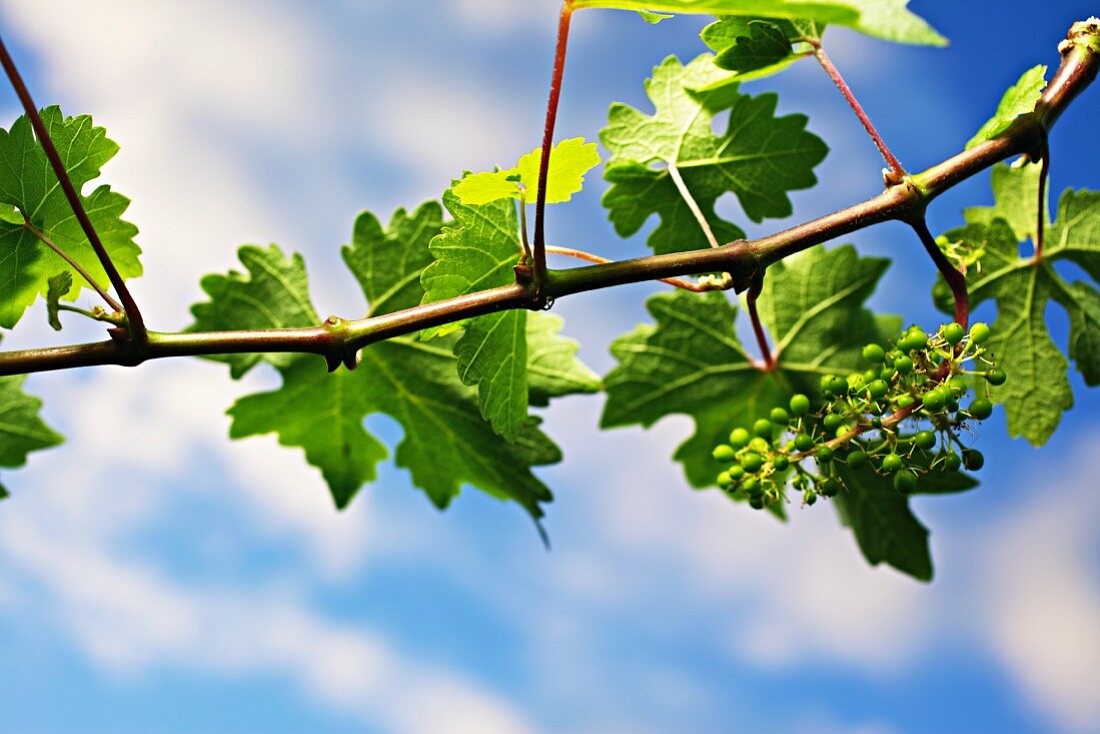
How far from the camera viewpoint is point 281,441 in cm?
307

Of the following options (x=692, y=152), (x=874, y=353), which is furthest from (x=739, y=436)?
(x=692, y=152)

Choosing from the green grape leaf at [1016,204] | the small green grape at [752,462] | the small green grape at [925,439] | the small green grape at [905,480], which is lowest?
the small green grape at [905,480]

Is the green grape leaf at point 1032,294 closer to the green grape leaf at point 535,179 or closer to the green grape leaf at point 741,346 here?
the green grape leaf at point 741,346

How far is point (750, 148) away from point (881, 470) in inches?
43.6

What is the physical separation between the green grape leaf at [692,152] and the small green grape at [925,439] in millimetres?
954

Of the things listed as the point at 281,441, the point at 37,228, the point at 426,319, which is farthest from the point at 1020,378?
the point at 37,228

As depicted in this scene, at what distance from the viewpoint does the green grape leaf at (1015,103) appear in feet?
6.30

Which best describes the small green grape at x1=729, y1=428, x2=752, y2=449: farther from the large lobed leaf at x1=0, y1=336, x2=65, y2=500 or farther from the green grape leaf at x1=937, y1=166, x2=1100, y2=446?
the large lobed leaf at x1=0, y1=336, x2=65, y2=500

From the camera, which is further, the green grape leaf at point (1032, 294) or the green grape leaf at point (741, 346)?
the green grape leaf at point (741, 346)

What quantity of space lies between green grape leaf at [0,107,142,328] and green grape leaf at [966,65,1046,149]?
174 cm

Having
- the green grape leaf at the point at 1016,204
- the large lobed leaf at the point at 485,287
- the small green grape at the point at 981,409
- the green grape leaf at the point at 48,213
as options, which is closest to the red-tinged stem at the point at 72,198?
the green grape leaf at the point at 48,213

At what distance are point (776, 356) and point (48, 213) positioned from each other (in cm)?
195

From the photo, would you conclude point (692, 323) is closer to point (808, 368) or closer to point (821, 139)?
point (808, 368)

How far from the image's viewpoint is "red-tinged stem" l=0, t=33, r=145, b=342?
5.10 ft
